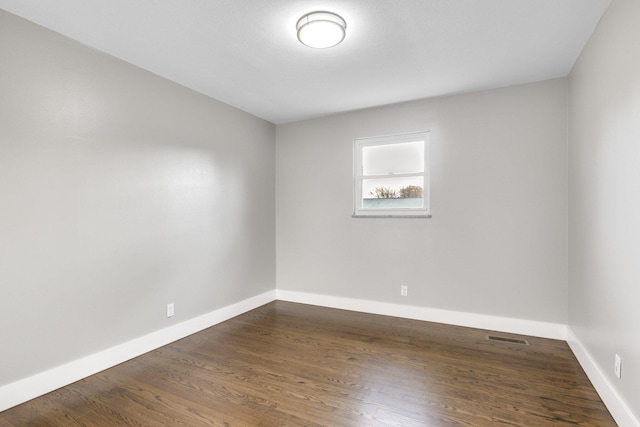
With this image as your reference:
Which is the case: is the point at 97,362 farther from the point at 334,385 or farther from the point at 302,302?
the point at 302,302

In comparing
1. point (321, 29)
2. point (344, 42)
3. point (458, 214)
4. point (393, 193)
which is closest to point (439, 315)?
point (458, 214)

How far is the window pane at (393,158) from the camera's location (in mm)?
3736

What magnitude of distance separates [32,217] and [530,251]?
419 centimetres

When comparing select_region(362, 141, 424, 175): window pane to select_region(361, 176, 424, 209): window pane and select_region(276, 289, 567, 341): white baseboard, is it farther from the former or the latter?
select_region(276, 289, 567, 341): white baseboard

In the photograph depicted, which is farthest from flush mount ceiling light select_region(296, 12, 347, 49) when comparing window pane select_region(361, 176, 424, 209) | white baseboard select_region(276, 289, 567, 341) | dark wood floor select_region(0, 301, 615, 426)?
white baseboard select_region(276, 289, 567, 341)

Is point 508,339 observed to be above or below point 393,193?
below

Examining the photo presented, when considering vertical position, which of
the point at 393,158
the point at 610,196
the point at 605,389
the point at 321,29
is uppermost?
the point at 321,29

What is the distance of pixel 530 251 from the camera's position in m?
3.15

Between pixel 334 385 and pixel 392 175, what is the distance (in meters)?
2.48

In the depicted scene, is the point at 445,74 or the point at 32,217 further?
the point at 445,74

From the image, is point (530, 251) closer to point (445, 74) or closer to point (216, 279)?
point (445, 74)

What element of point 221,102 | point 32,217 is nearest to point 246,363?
point 32,217

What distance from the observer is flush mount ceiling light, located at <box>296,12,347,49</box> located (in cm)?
204

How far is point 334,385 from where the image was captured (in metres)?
2.27
